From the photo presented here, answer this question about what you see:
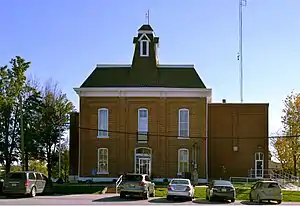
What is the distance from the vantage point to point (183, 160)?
59.5m

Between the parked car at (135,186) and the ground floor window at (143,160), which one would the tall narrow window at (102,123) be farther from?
the parked car at (135,186)

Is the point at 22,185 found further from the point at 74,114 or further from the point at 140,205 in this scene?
the point at 74,114

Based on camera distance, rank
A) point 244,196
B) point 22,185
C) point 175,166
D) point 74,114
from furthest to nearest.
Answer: point 74,114 < point 175,166 < point 244,196 < point 22,185

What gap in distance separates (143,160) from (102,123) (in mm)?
5797

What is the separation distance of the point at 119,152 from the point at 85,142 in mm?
3732

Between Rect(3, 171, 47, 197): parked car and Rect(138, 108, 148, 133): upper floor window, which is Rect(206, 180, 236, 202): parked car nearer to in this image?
Rect(3, 171, 47, 197): parked car

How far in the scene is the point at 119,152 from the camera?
59781mm

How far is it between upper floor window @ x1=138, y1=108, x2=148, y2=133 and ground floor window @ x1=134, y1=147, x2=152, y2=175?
1.97 meters

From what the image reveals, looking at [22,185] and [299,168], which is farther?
[299,168]

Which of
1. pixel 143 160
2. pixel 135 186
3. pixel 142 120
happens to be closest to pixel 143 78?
pixel 142 120

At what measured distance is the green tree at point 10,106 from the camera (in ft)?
194

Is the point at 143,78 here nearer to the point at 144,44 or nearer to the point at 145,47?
the point at 145,47

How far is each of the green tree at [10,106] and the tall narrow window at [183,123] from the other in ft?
54.4

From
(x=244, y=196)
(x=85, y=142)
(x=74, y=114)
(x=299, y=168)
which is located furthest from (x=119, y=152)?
(x=299, y=168)
